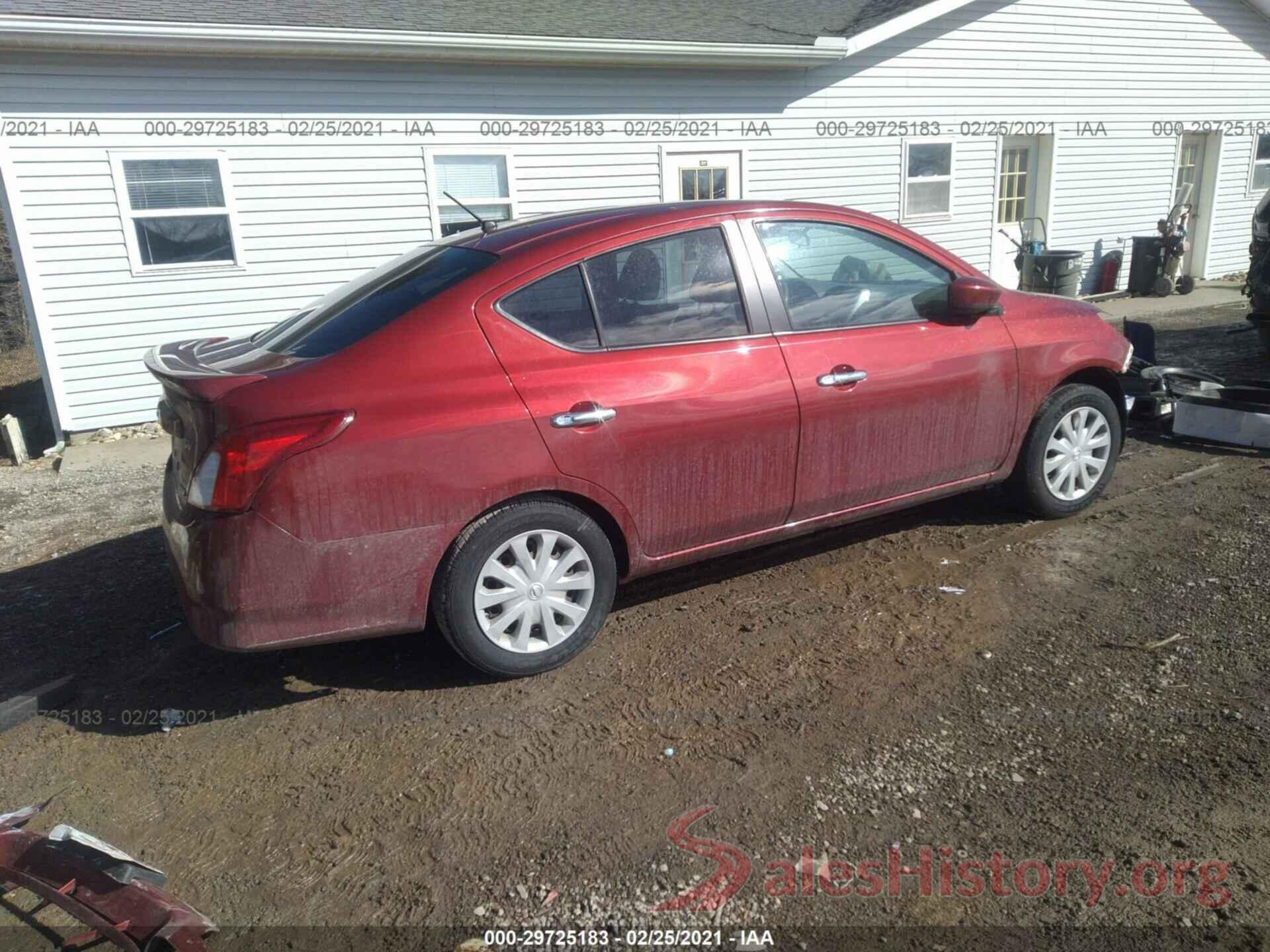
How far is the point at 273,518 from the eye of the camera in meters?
2.94

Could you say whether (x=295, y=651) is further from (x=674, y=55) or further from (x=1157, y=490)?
(x=674, y=55)

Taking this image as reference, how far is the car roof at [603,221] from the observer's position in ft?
11.5

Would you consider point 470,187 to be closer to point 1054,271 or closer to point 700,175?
point 700,175

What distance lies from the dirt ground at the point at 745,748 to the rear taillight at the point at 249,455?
91 centimetres

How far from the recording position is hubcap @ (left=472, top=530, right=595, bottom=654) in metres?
3.31

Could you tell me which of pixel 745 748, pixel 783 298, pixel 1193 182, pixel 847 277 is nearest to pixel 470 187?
pixel 847 277

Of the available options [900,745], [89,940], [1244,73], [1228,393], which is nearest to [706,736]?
[900,745]

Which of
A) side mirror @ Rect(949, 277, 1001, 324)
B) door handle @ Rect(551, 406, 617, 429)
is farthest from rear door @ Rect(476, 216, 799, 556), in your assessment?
side mirror @ Rect(949, 277, 1001, 324)

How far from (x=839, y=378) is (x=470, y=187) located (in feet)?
22.3

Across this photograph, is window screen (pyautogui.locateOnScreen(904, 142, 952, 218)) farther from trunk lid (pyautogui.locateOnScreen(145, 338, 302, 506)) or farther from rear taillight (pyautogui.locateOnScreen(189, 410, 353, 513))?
rear taillight (pyautogui.locateOnScreen(189, 410, 353, 513))

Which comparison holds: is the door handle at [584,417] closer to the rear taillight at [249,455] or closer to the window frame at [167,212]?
the rear taillight at [249,455]

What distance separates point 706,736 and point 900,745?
63 cm

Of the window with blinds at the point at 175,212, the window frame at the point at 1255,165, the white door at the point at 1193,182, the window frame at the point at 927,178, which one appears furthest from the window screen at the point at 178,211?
the window frame at the point at 1255,165

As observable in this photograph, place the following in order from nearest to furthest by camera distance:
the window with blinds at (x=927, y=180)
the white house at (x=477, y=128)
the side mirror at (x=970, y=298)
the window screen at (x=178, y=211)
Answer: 1. the side mirror at (x=970, y=298)
2. the white house at (x=477, y=128)
3. the window screen at (x=178, y=211)
4. the window with blinds at (x=927, y=180)
